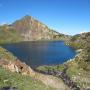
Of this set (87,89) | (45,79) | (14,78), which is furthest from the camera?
(87,89)

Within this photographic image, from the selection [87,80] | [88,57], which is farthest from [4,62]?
[88,57]

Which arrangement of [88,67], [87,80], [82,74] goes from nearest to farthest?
[87,80] → [82,74] → [88,67]

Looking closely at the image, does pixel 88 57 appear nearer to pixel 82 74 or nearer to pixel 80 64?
pixel 80 64

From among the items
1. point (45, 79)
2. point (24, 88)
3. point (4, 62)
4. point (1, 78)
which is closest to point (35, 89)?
point (24, 88)

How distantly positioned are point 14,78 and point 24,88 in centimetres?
293

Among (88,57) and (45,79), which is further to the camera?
(88,57)

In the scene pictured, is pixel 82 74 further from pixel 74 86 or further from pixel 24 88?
pixel 24 88

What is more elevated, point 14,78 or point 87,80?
point 14,78

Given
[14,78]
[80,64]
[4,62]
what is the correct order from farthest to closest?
1. [80,64]
2. [4,62]
3. [14,78]

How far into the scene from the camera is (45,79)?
49812 millimetres

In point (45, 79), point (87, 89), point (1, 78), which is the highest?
point (1, 78)

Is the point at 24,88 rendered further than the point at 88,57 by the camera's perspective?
No

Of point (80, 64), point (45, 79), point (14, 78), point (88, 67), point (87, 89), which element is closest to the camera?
point (14, 78)

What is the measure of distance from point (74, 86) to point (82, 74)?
12804mm
